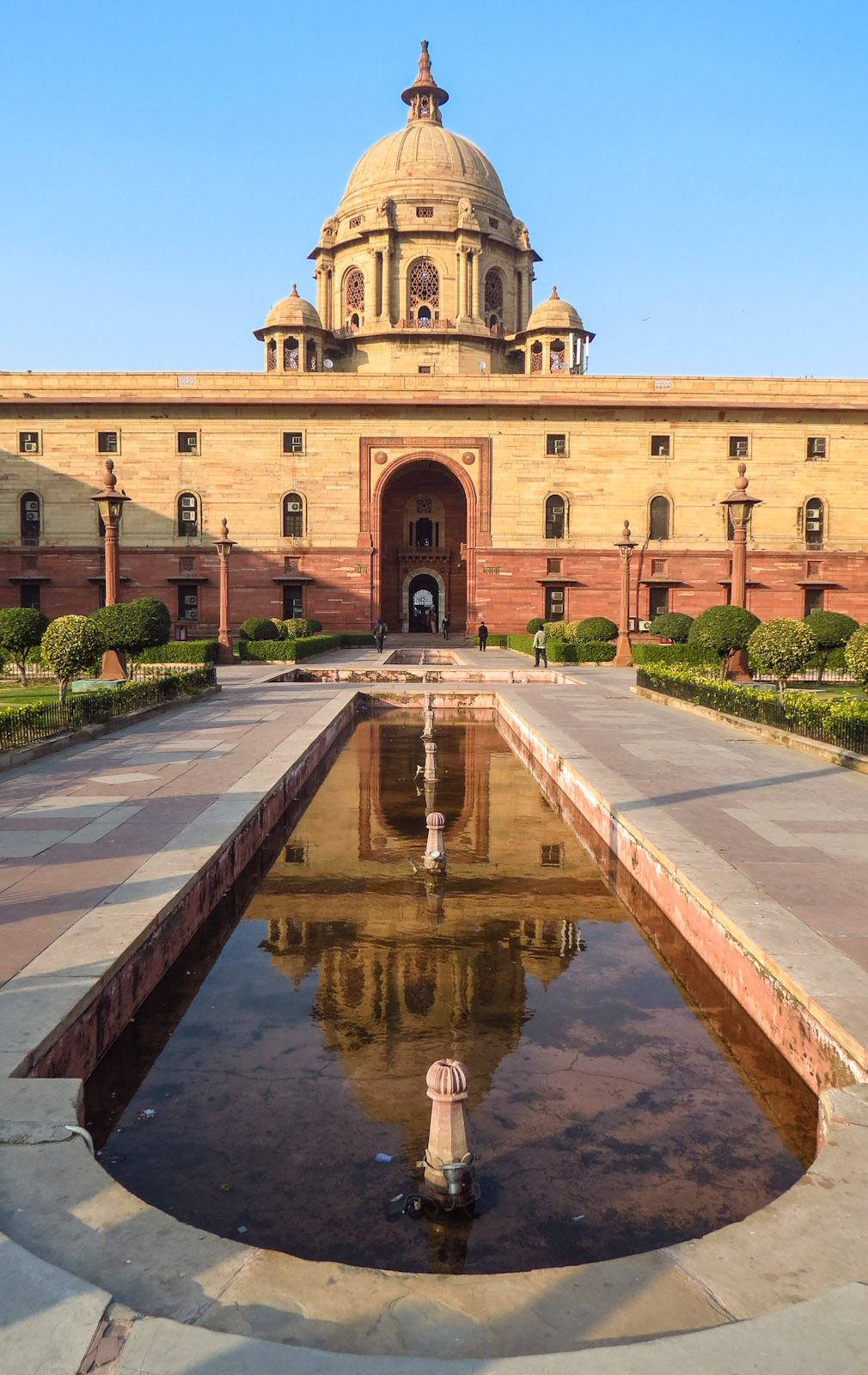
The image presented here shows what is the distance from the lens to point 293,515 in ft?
123

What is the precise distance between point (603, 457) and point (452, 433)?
243 inches

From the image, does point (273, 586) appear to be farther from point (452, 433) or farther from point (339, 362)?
point (339, 362)

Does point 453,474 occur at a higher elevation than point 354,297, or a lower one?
lower

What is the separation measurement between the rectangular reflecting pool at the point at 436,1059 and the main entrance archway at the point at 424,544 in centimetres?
3488

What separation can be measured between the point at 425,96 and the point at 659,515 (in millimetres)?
30313

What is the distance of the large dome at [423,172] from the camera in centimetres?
4466

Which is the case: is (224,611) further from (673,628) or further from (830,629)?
(830,629)

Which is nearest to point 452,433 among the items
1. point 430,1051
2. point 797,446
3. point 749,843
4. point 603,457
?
point 603,457

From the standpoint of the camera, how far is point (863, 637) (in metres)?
11.9

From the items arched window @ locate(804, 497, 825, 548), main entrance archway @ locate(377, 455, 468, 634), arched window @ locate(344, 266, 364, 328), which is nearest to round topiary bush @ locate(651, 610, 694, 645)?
arched window @ locate(804, 497, 825, 548)

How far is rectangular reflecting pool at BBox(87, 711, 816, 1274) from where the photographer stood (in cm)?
348

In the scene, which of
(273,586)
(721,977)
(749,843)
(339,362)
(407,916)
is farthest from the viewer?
(339,362)

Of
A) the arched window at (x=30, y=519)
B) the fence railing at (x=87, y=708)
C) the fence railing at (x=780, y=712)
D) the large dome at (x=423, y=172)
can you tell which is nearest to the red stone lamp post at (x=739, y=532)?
the fence railing at (x=780, y=712)

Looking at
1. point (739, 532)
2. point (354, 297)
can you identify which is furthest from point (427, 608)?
point (739, 532)
